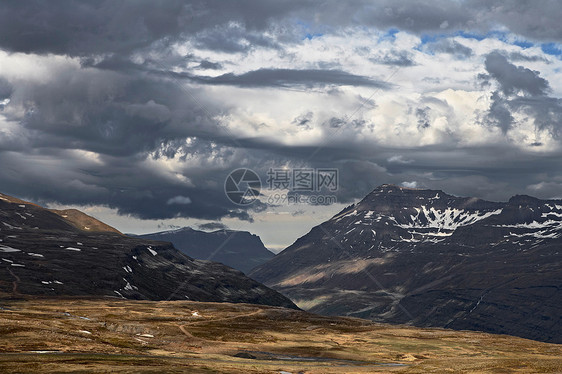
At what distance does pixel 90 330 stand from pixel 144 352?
3446 cm

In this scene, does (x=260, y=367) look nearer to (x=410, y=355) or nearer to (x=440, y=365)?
(x=440, y=365)

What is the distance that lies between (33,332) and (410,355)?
99.2m

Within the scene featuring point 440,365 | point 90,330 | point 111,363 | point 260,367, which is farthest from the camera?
point 90,330

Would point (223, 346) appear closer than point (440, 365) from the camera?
No

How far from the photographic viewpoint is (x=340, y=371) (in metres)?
127

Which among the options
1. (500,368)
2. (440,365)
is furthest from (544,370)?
(440,365)

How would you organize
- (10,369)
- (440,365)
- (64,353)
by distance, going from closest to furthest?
1. (10,369)
2. (64,353)
3. (440,365)

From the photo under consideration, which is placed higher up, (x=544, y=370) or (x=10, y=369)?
(x=10, y=369)

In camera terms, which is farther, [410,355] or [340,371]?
[410,355]

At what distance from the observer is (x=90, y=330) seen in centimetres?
15812

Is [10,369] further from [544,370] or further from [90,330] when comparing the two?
[544,370]

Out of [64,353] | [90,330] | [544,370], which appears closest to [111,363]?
[64,353]

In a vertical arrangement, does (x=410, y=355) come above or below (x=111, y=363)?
below

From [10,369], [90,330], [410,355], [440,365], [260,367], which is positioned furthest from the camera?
[410,355]
